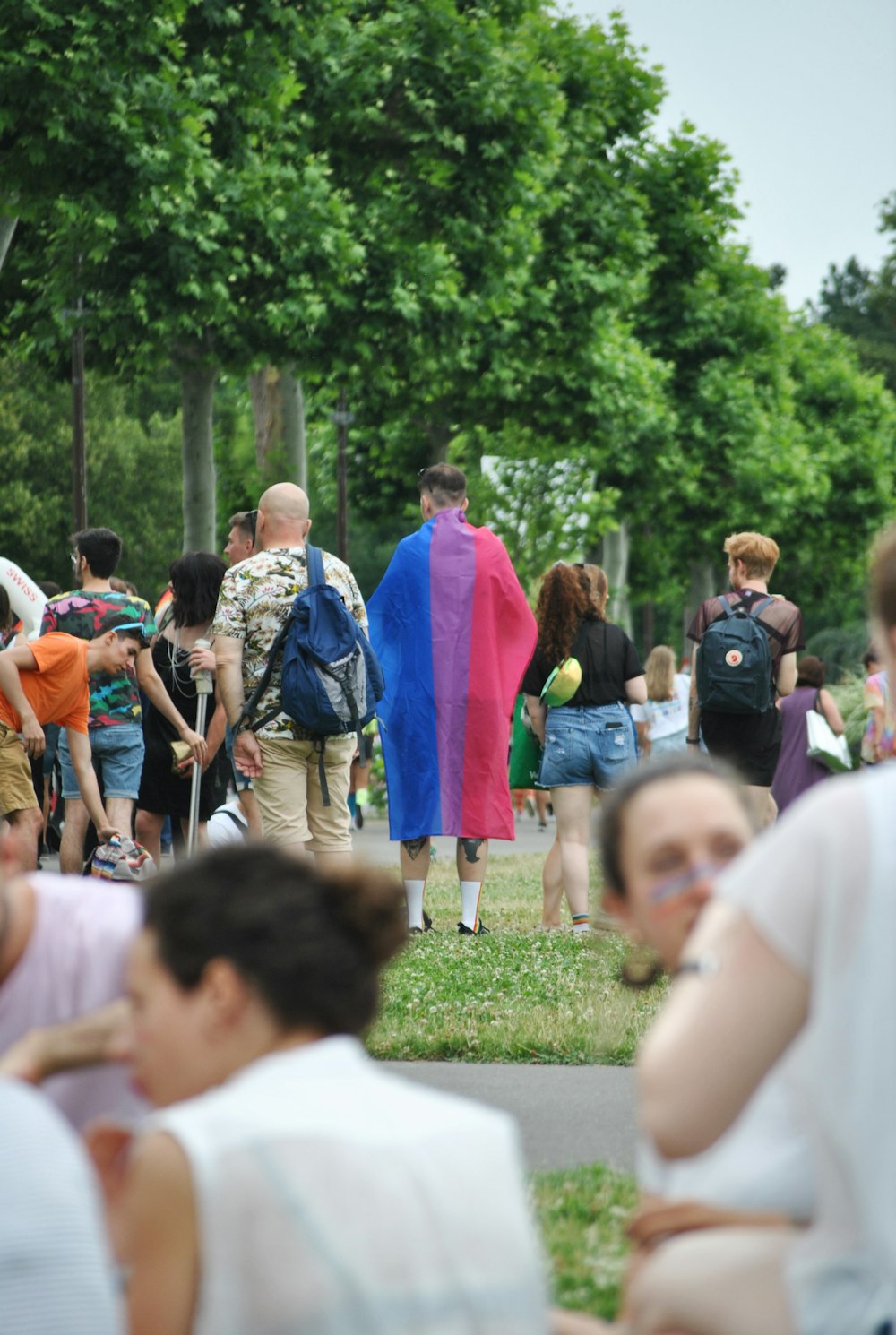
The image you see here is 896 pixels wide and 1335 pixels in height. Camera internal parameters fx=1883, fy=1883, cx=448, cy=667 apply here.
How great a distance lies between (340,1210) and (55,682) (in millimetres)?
6971

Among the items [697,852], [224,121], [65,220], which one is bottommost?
[697,852]

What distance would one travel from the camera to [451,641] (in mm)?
10016

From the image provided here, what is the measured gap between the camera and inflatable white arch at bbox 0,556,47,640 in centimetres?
1191

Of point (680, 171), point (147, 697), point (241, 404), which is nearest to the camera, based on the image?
point (147, 697)

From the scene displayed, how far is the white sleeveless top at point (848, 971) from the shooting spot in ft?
6.45

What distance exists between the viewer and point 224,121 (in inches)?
675

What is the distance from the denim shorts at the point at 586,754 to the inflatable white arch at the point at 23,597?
3.77 m

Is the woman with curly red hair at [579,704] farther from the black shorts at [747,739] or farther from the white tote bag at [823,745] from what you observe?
the white tote bag at [823,745]

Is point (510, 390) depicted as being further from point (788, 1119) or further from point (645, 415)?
point (788, 1119)

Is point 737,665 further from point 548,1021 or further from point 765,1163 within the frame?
point 765,1163

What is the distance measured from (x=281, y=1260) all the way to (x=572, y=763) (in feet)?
25.6

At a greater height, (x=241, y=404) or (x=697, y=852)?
(x=241, y=404)

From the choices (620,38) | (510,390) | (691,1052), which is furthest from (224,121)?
(691,1052)

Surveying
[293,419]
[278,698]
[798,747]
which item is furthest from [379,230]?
[278,698]
